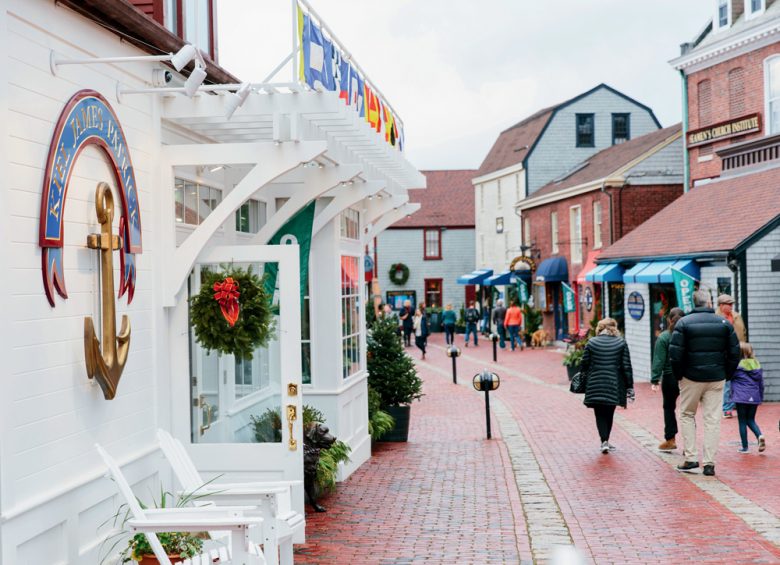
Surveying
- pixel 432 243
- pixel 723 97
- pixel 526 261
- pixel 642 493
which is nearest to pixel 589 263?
pixel 526 261

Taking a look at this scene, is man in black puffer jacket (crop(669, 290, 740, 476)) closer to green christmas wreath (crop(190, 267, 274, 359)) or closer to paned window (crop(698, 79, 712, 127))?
green christmas wreath (crop(190, 267, 274, 359))

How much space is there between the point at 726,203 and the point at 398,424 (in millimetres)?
9857

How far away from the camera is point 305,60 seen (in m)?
8.18

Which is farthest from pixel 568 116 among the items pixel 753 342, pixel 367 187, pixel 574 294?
pixel 367 187

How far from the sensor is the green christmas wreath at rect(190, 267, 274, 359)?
25.7 feet

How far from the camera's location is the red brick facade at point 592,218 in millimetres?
31156

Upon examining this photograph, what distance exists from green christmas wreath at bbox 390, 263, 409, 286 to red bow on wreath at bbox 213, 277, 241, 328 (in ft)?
146

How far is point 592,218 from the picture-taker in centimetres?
3281

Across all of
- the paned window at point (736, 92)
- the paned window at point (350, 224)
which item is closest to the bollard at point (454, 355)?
the paned window at point (736, 92)

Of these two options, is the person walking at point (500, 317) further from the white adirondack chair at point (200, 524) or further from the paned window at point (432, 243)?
the white adirondack chair at point (200, 524)

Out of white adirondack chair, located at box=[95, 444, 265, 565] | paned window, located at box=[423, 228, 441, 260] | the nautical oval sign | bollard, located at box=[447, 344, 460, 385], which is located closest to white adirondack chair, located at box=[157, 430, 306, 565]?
white adirondack chair, located at box=[95, 444, 265, 565]

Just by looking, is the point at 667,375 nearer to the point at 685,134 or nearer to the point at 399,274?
the point at 685,134

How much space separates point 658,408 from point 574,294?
16938 mm

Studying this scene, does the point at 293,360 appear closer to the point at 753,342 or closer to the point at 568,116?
the point at 753,342
